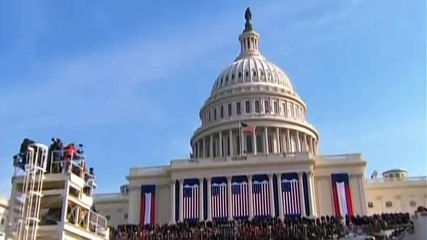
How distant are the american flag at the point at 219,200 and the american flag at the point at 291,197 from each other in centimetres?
770

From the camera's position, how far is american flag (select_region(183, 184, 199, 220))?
69.9m

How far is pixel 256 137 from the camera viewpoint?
295 feet

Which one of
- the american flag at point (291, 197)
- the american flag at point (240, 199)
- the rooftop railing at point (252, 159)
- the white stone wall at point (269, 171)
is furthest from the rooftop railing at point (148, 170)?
the american flag at point (291, 197)

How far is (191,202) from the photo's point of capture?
231 ft

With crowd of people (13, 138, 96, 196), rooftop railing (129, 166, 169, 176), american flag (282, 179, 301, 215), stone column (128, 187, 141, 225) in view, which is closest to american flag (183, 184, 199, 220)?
rooftop railing (129, 166, 169, 176)

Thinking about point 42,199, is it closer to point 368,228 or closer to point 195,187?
point 368,228

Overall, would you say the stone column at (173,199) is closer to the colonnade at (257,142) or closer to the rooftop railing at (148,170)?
the rooftop railing at (148,170)

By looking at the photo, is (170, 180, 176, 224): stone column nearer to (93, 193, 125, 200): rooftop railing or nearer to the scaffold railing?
(93, 193, 125, 200): rooftop railing

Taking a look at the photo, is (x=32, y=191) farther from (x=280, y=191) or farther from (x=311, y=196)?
(x=311, y=196)

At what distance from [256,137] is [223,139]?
18.7 ft

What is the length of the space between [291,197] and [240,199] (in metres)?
6.61

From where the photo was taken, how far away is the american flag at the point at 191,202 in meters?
69.9

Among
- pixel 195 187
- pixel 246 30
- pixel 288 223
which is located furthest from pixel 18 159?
pixel 246 30

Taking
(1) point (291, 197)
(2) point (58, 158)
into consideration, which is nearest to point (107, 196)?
(1) point (291, 197)
